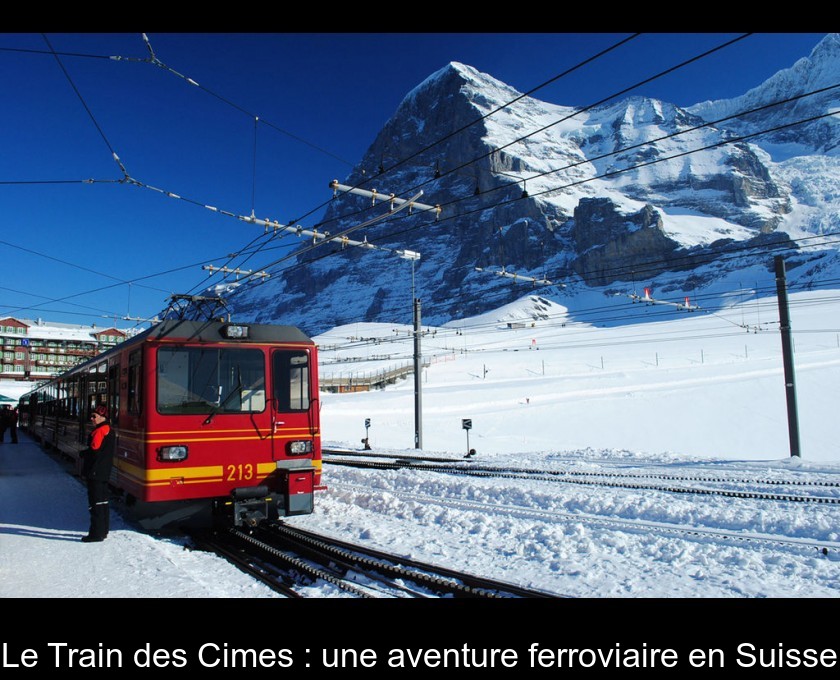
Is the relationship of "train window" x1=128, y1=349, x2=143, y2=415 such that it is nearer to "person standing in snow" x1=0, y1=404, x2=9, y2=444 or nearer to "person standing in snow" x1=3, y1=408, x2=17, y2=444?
"person standing in snow" x1=0, y1=404, x2=9, y2=444

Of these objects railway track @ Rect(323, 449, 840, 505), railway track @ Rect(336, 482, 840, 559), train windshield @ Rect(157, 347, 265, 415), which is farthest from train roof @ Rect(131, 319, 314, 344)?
railway track @ Rect(323, 449, 840, 505)

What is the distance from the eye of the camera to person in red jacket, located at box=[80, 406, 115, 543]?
7.70 metres

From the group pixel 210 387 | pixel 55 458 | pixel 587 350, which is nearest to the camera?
pixel 210 387

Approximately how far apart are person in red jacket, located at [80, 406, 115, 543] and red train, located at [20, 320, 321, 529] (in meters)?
0.36

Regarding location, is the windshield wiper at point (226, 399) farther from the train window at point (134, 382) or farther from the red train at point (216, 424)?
the train window at point (134, 382)

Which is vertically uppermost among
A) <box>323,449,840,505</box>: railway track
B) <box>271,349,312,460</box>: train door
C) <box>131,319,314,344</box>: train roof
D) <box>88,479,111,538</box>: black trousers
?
<box>131,319,314,344</box>: train roof

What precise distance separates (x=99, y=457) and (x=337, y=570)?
3.73m

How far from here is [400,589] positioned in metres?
5.80

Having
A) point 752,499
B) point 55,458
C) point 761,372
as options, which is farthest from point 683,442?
point 55,458
